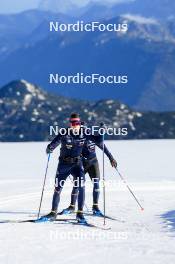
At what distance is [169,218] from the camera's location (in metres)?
13.9

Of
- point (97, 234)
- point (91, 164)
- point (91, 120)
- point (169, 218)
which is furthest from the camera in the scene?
point (91, 120)

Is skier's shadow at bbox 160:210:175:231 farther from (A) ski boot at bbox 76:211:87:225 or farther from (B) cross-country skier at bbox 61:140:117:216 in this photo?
(A) ski boot at bbox 76:211:87:225

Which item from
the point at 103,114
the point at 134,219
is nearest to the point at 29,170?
the point at 134,219

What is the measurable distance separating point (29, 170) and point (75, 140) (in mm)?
19591

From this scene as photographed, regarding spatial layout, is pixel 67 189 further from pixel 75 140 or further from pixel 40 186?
pixel 75 140

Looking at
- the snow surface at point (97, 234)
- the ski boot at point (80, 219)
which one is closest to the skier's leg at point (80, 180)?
the ski boot at point (80, 219)

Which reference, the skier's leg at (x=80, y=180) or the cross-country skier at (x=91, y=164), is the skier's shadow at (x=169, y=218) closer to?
the cross-country skier at (x=91, y=164)

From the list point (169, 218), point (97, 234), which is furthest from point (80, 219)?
point (169, 218)

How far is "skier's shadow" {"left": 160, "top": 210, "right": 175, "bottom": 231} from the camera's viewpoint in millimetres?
12828

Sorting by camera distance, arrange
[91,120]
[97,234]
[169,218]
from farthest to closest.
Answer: [91,120]
[169,218]
[97,234]

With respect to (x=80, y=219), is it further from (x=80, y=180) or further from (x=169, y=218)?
(x=169, y=218)

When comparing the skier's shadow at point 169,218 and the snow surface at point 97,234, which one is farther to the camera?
the skier's shadow at point 169,218

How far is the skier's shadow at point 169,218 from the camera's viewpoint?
12.8m

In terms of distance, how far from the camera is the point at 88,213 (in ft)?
47.3
